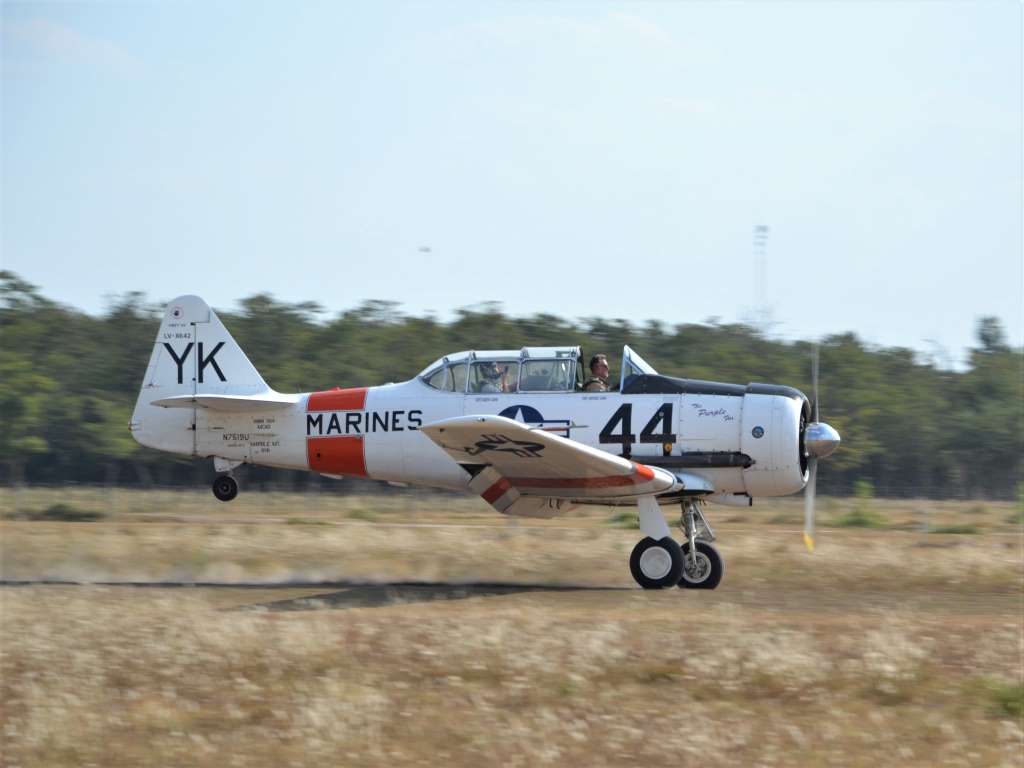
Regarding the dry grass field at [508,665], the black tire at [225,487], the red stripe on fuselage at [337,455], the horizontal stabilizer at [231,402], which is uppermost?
the horizontal stabilizer at [231,402]

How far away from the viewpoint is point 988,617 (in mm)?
11586

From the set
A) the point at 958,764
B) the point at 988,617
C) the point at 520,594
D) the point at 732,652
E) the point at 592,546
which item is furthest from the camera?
the point at 592,546

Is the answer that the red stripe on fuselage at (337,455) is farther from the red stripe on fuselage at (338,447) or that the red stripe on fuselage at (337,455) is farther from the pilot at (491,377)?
the pilot at (491,377)

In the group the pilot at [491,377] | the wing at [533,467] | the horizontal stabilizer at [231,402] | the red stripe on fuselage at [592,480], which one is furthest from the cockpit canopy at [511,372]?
the horizontal stabilizer at [231,402]

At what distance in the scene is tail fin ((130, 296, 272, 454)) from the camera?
1514cm

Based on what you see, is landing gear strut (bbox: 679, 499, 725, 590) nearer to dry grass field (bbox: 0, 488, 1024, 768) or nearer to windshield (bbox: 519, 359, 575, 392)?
dry grass field (bbox: 0, 488, 1024, 768)

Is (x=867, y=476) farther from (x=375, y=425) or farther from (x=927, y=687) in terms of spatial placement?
(x=927, y=687)

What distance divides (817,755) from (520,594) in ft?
17.9

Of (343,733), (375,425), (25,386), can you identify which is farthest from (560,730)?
(25,386)

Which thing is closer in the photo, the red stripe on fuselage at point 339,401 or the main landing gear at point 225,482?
the red stripe on fuselage at point 339,401

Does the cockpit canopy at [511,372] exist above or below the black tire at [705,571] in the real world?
above

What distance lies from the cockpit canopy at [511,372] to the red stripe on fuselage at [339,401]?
93cm

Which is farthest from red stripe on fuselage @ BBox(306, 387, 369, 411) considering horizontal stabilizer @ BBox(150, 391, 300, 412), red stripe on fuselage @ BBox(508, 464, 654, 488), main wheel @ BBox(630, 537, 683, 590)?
main wheel @ BBox(630, 537, 683, 590)

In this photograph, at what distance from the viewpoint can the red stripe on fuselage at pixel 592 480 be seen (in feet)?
42.0
